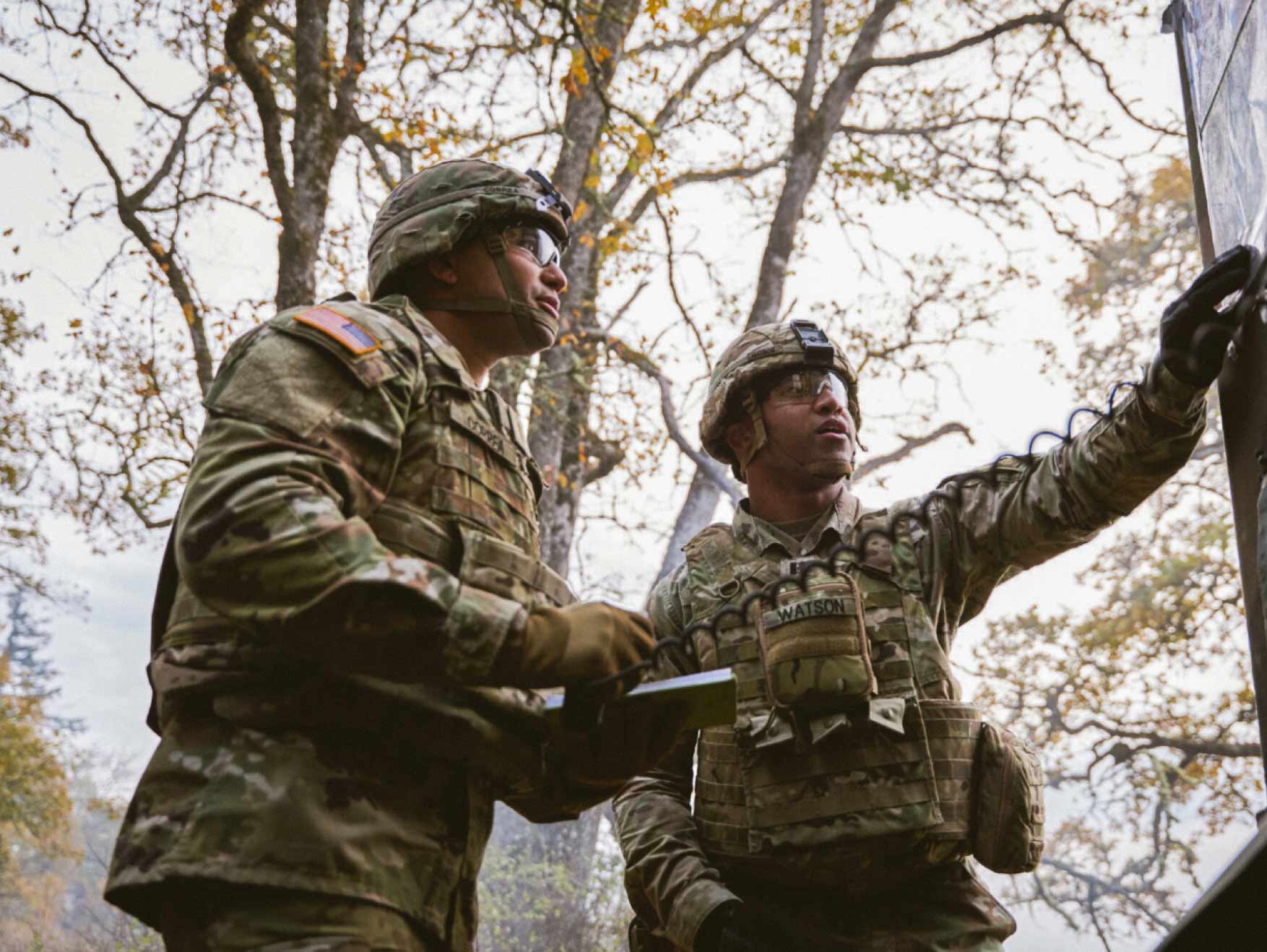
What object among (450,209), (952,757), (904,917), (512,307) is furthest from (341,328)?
(904,917)

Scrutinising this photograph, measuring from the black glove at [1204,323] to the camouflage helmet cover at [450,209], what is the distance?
4.95 feet

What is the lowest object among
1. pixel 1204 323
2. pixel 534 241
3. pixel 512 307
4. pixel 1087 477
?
pixel 1087 477

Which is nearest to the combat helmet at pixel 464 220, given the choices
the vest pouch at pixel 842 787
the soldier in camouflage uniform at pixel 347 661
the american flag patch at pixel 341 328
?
the soldier in camouflage uniform at pixel 347 661

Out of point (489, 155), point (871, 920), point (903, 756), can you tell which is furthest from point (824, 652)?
point (489, 155)

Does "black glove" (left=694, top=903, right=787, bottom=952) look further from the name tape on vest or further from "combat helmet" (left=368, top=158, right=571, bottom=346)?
"combat helmet" (left=368, top=158, right=571, bottom=346)

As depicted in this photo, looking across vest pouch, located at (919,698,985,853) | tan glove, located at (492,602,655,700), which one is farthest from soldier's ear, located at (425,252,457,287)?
vest pouch, located at (919,698,985,853)

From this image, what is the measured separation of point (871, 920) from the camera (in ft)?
9.54

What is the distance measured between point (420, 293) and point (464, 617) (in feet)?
3.97

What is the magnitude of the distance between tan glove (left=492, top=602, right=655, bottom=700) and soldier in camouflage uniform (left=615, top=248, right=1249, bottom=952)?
1.10 m

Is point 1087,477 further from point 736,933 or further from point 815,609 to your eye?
point 736,933

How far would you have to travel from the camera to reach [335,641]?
71.7 inches

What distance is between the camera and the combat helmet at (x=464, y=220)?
2.73 metres

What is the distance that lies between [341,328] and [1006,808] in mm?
2070

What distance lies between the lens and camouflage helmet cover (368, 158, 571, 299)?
9.07ft
